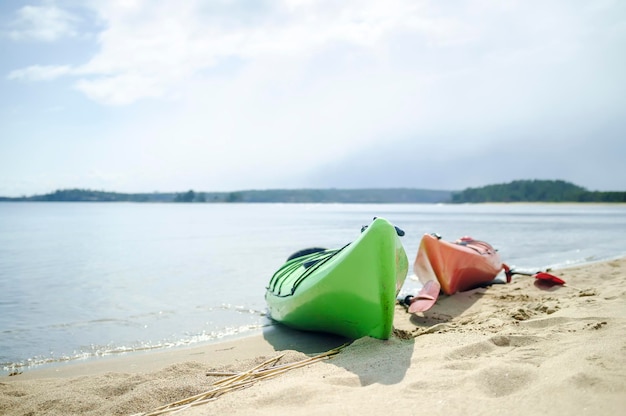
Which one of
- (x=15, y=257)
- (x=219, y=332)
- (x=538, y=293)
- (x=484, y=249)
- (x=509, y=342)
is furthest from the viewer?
(x=15, y=257)

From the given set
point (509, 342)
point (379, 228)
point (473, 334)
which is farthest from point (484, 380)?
point (379, 228)

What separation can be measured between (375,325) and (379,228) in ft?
3.65

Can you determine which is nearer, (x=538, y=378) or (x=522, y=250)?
(x=538, y=378)

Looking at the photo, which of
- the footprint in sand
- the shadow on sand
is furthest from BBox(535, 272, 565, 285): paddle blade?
the footprint in sand

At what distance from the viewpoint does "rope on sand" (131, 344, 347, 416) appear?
367cm

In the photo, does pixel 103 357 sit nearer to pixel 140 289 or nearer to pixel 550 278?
pixel 140 289

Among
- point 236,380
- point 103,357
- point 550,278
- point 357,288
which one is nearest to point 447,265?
point 550,278

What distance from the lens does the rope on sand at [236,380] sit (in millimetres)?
3672

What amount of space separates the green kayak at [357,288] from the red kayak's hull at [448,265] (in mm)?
2954

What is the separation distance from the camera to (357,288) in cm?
524

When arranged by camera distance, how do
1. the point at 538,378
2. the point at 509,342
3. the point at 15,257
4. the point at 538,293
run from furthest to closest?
the point at 15,257 → the point at 538,293 → the point at 509,342 → the point at 538,378

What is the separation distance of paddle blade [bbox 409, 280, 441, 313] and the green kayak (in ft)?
3.38

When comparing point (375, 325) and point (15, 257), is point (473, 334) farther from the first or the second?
point (15, 257)

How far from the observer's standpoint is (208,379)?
4465 mm
